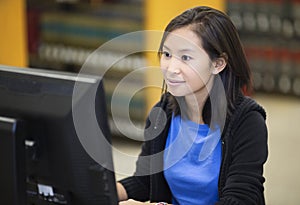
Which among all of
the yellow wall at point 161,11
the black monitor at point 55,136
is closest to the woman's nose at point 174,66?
the black monitor at point 55,136

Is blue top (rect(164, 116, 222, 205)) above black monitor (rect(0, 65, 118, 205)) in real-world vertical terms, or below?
below

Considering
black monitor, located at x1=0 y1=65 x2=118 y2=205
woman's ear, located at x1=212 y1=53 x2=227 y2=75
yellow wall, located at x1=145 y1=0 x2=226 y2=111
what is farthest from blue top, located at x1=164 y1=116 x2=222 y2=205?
yellow wall, located at x1=145 y1=0 x2=226 y2=111

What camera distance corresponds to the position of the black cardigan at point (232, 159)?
6.41 feet

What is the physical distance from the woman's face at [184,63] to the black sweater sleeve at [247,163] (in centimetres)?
21

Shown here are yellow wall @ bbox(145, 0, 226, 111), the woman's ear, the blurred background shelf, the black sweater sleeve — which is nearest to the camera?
the black sweater sleeve

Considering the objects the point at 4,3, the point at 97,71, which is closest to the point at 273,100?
the point at 97,71

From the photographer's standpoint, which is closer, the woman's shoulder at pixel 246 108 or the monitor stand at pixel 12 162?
the monitor stand at pixel 12 162

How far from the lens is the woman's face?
1998 mm

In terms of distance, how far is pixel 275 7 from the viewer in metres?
6.39

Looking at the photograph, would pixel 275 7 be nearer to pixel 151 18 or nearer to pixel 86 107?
pixel 151 18

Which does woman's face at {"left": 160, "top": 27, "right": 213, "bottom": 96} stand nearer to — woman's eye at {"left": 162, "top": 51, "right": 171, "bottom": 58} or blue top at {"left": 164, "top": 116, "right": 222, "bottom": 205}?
woman's eye at {"left": 162, "top": 51, "right": 171, "bottom": 58}

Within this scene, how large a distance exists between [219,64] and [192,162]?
36 cm

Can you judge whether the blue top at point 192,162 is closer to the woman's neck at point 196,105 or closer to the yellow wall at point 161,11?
the woman's neck at point 196,105

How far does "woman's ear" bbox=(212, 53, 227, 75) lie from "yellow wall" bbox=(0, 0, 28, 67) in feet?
8.35
